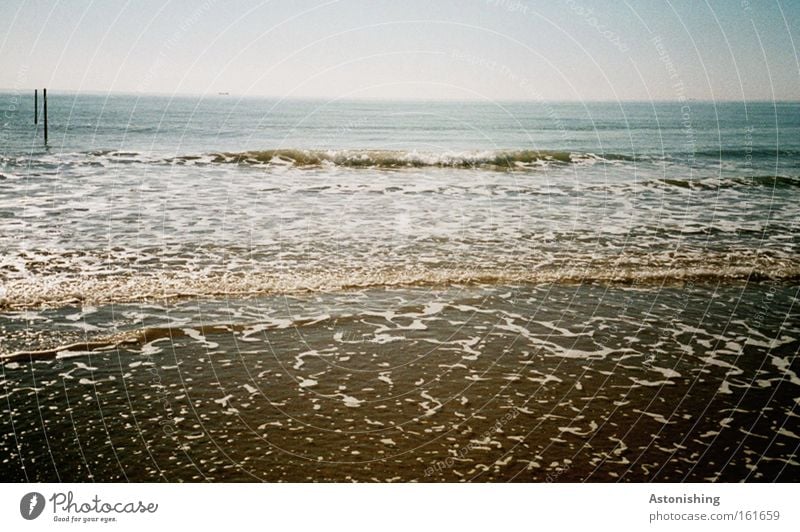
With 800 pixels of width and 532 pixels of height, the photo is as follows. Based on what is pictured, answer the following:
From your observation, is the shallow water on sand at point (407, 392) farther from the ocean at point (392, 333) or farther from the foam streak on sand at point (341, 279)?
the foam streak on sand at point (341, 279)

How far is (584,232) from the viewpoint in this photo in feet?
37.1

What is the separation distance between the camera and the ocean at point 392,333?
471cm

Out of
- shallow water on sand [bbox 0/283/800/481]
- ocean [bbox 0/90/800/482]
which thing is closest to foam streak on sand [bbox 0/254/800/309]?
ocean [bbox 0/90/800/482]

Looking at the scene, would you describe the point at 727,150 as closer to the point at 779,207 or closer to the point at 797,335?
the point at 779,207

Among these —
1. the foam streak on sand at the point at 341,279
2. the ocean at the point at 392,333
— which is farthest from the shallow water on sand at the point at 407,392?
the foam streak on sand at the point at 341,279

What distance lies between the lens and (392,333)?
6.79 metres

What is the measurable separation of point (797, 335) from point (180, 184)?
512 inches
